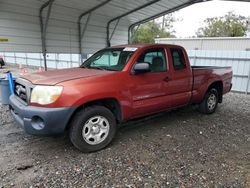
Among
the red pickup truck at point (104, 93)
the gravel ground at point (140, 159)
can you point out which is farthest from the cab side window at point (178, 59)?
the gravel ground at point (140, 159)

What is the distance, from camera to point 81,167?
318 centimetres

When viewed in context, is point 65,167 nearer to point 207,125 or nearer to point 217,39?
point 207,125

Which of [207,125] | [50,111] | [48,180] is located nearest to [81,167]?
[48,180]

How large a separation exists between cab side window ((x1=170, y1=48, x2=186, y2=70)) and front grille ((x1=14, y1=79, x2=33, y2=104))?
2.91 m

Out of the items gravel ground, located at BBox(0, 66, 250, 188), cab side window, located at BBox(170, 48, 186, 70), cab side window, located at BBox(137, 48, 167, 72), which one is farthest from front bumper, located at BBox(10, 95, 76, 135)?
cab side window, located at BBox(170, 48, 186, 70)

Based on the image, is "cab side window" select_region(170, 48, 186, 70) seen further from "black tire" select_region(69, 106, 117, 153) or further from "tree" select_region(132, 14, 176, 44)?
"tree" select_region(132, 14, 176, 44)

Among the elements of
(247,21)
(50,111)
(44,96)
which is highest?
(247,21)

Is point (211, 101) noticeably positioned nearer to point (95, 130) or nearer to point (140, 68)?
point (140, 68)

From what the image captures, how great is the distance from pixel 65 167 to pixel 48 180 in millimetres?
354

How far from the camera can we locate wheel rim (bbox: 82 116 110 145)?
3.51 meters

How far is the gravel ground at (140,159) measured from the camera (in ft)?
9.44

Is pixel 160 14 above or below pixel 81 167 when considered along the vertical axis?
above

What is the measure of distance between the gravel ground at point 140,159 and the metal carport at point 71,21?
3319 millimetres

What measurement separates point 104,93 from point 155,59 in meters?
1.51
